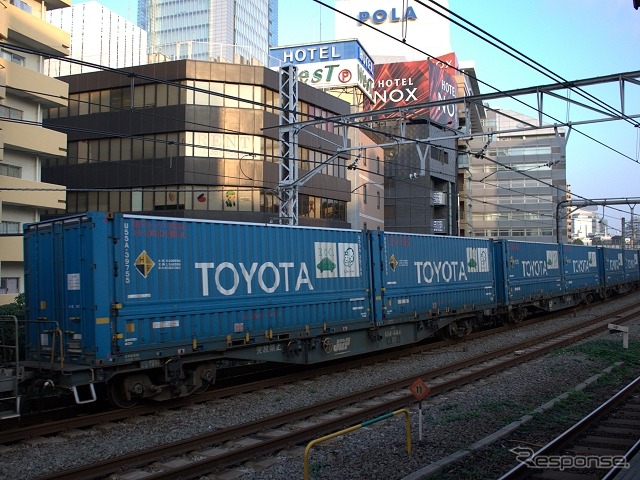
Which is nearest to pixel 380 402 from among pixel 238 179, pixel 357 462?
pixel 357 462

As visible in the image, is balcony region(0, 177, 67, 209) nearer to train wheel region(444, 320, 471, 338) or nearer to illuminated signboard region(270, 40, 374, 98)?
train wheel region(444, 320, 471, 338)

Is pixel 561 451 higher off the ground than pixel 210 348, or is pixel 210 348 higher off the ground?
pixel 210 348

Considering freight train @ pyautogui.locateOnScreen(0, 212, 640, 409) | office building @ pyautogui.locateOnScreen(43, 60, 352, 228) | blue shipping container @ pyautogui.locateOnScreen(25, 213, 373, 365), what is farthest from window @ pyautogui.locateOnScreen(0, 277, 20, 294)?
blue shipping container @ pyautogui.locateOnScreen(25, 213, 373, 365)

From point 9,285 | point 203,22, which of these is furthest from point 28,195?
point 203,22

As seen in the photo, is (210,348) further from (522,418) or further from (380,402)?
(522,418)

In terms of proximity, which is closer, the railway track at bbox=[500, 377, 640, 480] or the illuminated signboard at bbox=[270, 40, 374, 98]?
the railway track at bbox=[500, 377, 640, 480]

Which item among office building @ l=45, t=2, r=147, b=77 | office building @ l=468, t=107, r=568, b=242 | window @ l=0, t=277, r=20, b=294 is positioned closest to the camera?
window @ l=0, t=277, r=20, b=294

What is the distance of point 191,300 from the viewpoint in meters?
11.4

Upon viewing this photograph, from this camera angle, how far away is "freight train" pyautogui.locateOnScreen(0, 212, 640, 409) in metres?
10.2

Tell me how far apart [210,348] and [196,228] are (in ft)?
7.84

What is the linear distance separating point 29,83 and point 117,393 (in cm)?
2618

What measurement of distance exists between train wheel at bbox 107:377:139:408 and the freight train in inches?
0.7

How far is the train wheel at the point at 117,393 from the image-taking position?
1062 centimetres

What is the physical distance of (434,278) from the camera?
18516mm
